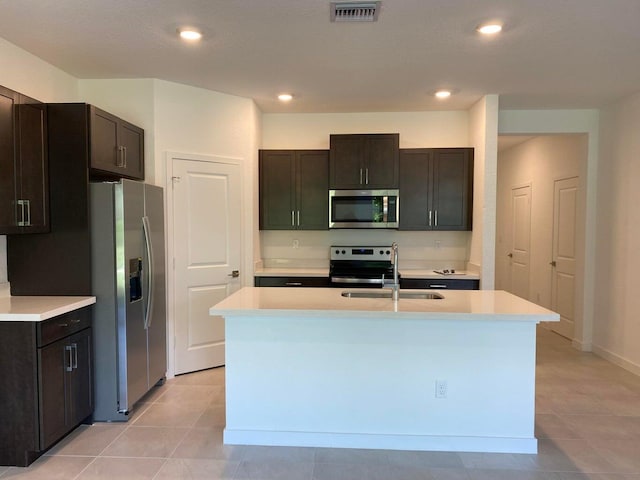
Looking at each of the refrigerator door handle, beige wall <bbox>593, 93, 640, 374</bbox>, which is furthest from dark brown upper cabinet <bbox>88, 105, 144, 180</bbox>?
beige wall <bbox>593, 93, 640, 374</bbox>

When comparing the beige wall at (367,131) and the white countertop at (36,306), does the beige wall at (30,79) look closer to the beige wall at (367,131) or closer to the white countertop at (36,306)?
the white countertop at (36,306)

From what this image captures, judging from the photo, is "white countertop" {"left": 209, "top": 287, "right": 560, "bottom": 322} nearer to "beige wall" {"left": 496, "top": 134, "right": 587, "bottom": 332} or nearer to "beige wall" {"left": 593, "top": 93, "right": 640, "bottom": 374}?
"beige wall" {"left": 593, "top": 93, "right": 640, "bottom": 374}

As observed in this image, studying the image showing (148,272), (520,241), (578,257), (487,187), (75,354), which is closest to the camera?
(75,354)

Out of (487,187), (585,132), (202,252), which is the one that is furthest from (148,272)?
(585,132)

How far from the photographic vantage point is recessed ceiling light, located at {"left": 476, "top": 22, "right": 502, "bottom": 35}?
2582mm

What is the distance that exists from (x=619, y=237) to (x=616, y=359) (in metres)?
1.25

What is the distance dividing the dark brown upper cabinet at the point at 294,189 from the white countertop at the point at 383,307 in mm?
1850

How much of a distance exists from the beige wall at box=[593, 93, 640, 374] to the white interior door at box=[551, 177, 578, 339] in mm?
420

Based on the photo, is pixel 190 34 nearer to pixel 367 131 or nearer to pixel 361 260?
pixel 367 131

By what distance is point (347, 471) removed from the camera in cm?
232

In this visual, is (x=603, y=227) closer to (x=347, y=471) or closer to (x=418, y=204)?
(x=418, y=204)

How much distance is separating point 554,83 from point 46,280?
4452 mm

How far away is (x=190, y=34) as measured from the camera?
275 centimetres

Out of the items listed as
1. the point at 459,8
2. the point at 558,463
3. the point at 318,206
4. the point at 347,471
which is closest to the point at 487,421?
the point at 558,463
